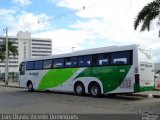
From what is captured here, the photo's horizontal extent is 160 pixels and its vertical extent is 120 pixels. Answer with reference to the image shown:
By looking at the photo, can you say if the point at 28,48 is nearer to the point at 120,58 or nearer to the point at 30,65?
the point at 30,65

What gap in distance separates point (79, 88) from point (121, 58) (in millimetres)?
4836

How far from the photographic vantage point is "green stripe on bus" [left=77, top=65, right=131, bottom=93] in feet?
67.6

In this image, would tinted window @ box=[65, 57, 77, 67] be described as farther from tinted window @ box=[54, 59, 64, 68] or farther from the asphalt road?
the asphalt road

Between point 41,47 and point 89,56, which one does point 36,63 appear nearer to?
point 89,56

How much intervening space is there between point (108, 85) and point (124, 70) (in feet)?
5.96

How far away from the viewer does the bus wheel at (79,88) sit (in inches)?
940

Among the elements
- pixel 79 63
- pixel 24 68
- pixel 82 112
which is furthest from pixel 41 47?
pixel 82 112

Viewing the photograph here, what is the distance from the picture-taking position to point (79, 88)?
24.3 metres

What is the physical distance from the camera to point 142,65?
20.1 meters

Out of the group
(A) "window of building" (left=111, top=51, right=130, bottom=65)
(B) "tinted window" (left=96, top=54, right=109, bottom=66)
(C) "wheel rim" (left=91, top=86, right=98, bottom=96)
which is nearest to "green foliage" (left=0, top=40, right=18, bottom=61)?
(C) "wheel rim" (left=91, top=86, right=98, bottom=96)

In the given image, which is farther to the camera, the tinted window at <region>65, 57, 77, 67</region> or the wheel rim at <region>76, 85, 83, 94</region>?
the tinted window at <region>65, 57, 77, 67</region>

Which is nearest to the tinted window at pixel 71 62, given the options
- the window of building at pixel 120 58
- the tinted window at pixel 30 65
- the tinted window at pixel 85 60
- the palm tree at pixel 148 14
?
the tinted window at pixel 85 60

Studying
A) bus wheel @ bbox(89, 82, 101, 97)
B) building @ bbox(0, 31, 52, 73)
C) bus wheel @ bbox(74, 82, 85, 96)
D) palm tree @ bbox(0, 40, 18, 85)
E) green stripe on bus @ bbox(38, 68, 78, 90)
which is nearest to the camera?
bus wheel @ bbox(89, 82, 101, 97)

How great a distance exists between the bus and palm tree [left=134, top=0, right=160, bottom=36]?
400 centimetres
